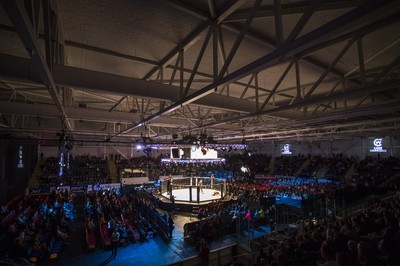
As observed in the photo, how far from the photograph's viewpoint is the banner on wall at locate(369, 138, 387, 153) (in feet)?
92.9

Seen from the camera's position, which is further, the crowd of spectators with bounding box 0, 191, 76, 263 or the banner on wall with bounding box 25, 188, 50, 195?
the banner on wall with bounding box 25, 188, 50, 195

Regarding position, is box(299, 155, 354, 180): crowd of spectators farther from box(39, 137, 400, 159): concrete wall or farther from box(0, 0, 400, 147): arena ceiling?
box(0, 0, 400, 147): arena ceiling

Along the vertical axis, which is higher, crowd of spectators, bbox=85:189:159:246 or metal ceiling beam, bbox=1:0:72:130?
metal ceiling beam, bbox=1:0:72:130

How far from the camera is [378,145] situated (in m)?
28.7

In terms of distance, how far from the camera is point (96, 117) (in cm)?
987

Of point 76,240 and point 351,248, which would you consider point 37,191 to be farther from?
point 351,248

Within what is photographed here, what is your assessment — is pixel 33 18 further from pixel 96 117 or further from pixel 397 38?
pixel 96 117

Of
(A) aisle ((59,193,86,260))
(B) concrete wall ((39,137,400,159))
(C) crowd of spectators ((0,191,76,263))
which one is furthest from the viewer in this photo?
(B) concrete wall ((39,137,400,159))

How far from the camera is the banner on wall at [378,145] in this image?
2831cm

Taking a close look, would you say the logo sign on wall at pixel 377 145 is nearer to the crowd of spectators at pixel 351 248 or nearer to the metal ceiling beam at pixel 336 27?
the crowd of spectators at pixel 351 248

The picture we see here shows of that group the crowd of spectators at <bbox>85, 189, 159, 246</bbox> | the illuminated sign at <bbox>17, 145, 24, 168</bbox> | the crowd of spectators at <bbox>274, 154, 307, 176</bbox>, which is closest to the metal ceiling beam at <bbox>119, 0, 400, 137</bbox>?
the crowd of spectators at <bbox>85, 189, 159, 246</bbox>

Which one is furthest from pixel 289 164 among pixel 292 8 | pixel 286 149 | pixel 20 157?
pixel 292 8

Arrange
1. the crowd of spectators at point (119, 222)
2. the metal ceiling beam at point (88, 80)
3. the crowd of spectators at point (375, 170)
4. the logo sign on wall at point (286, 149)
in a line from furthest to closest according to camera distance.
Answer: the logo sign on wall at point (286, 149)
the crowd of spectators at point (375, 170)
the crowd of spectators at point (119, 222)
the metal ceiling beam at point (88, 80)

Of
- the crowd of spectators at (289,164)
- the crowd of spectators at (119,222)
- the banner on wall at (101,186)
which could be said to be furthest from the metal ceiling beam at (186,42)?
the crowd of spectators at (289,164)
